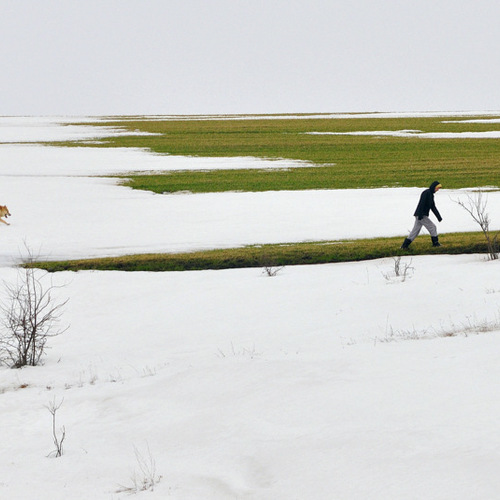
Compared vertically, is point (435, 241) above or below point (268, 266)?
above

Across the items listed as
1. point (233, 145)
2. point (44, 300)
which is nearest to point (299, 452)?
point (44, 300)

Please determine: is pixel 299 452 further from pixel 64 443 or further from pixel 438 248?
pixel 438 248

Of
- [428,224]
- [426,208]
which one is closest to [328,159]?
[428,224]

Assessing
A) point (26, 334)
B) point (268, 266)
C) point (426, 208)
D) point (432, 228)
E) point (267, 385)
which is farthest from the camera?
point (432, 228)

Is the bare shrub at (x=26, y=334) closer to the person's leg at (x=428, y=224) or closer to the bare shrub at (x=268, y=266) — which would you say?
the bare shrub at (x=268, y=266)

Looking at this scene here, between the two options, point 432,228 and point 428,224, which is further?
point 432,228

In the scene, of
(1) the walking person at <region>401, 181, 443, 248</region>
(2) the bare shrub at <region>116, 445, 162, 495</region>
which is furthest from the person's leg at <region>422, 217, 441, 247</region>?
(2) the bare shrub at <region>116, 445, 162, 495</region>

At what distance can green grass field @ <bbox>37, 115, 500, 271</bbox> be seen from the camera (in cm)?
2066

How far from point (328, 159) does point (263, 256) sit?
97.6ft

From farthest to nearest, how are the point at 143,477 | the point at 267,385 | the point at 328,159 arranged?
the point at 328,159 → the point at 267,385 → the point at 143,477

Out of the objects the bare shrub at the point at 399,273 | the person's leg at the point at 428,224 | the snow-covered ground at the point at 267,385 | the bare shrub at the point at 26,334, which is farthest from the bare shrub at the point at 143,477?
the person's leg at the point at 428,224

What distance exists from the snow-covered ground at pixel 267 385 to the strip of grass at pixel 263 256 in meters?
0.94

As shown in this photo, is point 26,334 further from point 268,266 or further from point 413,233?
point 413,233

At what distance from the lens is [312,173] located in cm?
4128
